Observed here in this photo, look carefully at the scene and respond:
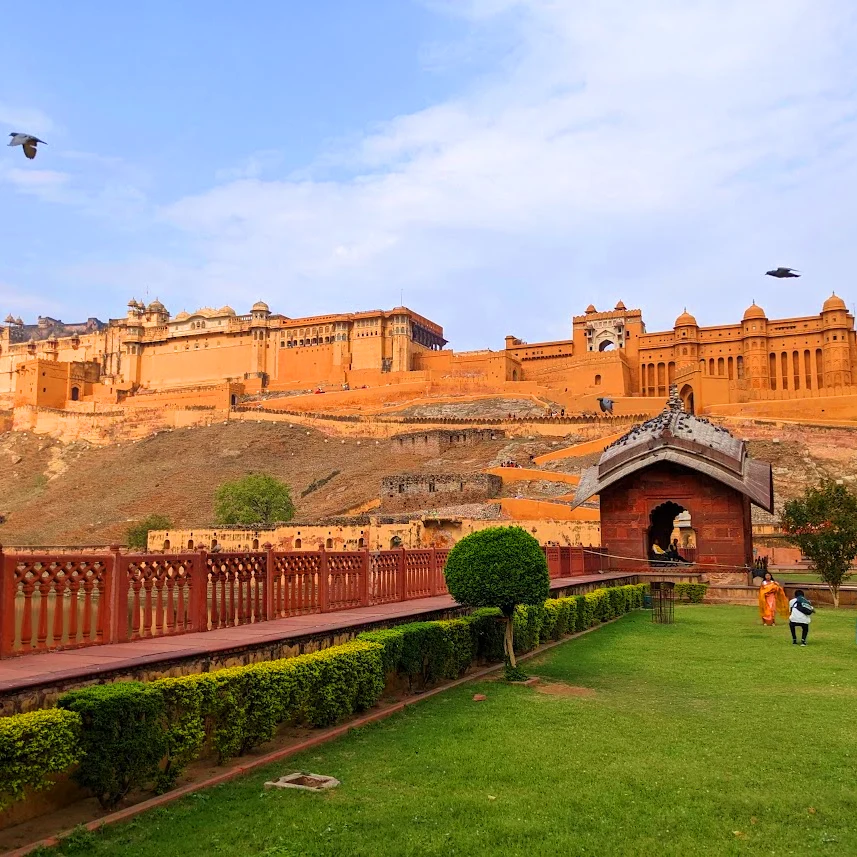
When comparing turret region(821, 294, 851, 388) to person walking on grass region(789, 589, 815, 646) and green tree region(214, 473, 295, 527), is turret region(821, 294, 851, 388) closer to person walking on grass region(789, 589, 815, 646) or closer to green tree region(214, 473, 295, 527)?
green tree region(214, 473, 295, 527)

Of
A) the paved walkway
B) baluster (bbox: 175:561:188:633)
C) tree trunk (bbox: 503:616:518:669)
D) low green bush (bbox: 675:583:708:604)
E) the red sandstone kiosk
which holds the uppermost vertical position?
the red sandstone kiosk

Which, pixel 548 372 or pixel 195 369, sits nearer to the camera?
pixel 548 372

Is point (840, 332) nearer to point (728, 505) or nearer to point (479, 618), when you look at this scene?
point (728, 505)

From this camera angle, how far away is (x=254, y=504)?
43.5 meters

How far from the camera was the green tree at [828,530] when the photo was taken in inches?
749

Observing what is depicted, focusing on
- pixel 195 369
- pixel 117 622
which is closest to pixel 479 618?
pixel 117 622

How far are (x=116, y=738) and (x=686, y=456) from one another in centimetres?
1782

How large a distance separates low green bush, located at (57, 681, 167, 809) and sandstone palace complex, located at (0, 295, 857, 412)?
56867 mm

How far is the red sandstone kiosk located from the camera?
2067cm

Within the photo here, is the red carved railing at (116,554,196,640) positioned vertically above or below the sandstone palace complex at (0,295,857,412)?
below

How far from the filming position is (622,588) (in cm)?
1797

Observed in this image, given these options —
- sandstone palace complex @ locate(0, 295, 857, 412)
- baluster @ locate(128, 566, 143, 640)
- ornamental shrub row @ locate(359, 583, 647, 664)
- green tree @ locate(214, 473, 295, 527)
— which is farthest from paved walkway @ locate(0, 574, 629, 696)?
sandstone palace complex @ locate(0, 295, 857, 412)

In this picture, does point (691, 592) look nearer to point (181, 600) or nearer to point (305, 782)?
point (181, 600)

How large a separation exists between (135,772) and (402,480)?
38558mm
